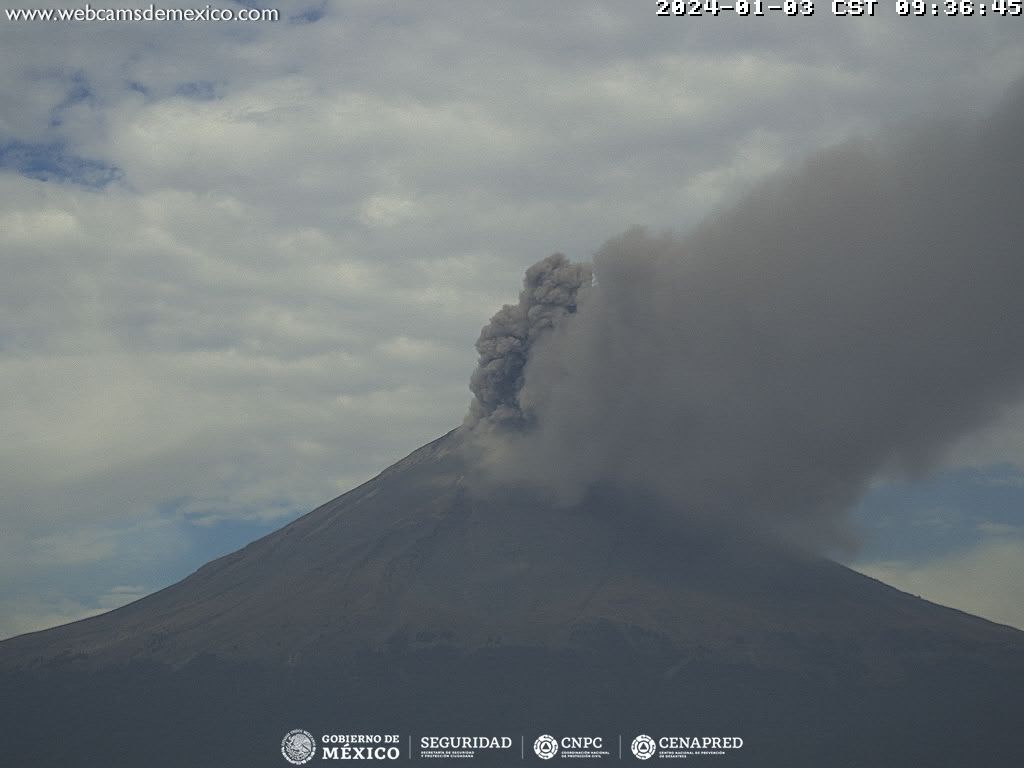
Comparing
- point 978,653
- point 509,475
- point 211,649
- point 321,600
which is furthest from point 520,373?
point 978,653

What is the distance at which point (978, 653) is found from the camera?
480 ft

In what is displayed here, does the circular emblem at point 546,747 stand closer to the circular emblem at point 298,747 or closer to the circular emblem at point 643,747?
the circular emblem at point 643,747

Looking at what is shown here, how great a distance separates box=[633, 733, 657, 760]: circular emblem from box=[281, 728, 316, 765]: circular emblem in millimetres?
31500

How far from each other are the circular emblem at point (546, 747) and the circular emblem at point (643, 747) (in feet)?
25.7

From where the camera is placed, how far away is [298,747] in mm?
127562

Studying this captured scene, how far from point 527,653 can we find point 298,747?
28289mm

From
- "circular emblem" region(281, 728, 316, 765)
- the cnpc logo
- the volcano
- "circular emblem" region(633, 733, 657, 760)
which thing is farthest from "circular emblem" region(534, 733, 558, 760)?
"circular emblem" region(281, 728, 316, 765)

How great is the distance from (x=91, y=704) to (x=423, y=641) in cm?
3829

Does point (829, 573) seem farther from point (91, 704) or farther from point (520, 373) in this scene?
point (91, 704)

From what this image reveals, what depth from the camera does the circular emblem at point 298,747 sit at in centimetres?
12531

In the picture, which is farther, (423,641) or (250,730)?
(423,641)

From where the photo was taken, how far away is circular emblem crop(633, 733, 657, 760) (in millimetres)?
124312

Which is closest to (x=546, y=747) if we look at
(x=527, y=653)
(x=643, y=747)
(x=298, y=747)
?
(x=643, y=747)

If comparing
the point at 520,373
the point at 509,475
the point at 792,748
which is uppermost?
the point at 520,373
